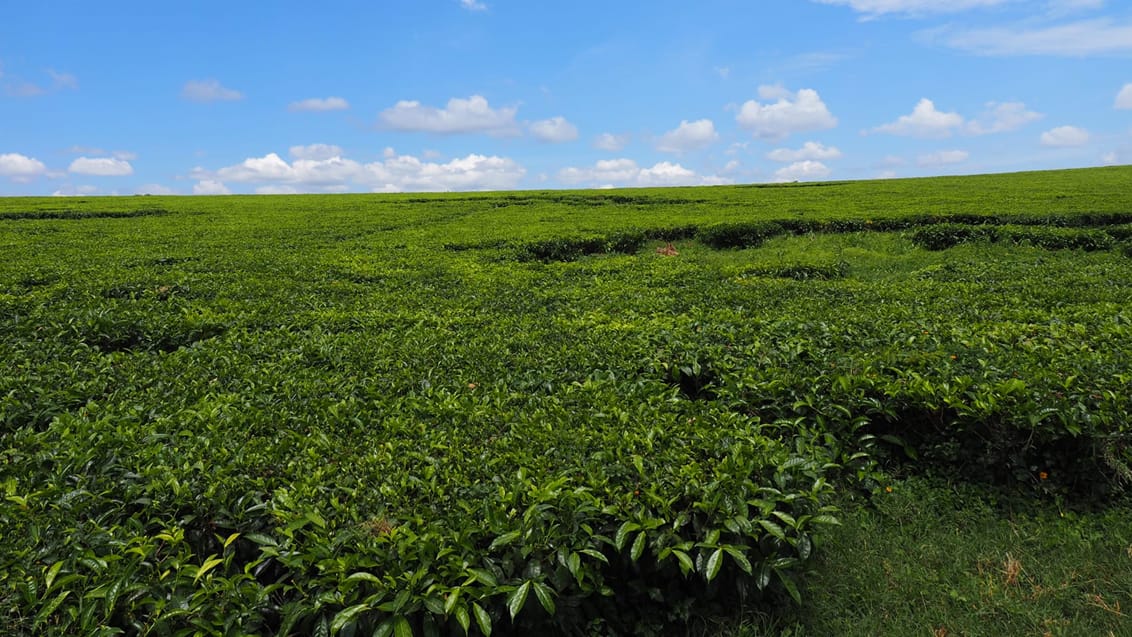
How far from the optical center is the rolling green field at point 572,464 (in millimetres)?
2539

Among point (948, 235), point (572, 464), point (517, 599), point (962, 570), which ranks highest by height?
point (948, 235)

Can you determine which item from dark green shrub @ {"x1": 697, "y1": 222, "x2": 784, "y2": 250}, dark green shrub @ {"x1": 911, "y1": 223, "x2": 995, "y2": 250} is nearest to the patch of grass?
dark green shrub @ {"x1": 911, "y1": 223, "x2": 995, "y2": 250}

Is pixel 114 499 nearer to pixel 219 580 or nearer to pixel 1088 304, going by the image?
A: pixel 219 580

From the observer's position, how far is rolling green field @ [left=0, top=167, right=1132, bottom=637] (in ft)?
8.33

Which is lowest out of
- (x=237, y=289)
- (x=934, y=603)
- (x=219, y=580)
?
(x=934, y=603)

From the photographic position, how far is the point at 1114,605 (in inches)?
119

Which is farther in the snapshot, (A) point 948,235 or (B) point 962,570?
(A) point 948,235

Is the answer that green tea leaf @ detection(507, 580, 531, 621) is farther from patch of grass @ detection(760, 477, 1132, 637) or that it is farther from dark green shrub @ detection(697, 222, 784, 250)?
dark green shrub @ detection(697, 222, 784, 250)

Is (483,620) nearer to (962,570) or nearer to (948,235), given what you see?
(962,570)

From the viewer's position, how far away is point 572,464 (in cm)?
321

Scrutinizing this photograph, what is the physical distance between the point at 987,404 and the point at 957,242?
35.3 feet

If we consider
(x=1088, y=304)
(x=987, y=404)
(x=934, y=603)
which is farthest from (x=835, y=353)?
(x=1088, y=304)

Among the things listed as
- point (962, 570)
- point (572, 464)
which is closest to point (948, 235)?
point (962, 570)

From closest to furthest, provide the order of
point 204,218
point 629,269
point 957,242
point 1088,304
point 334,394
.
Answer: point 334,394 → point 1088,304 → point 629,269 → point 957,242 → point 204,218
